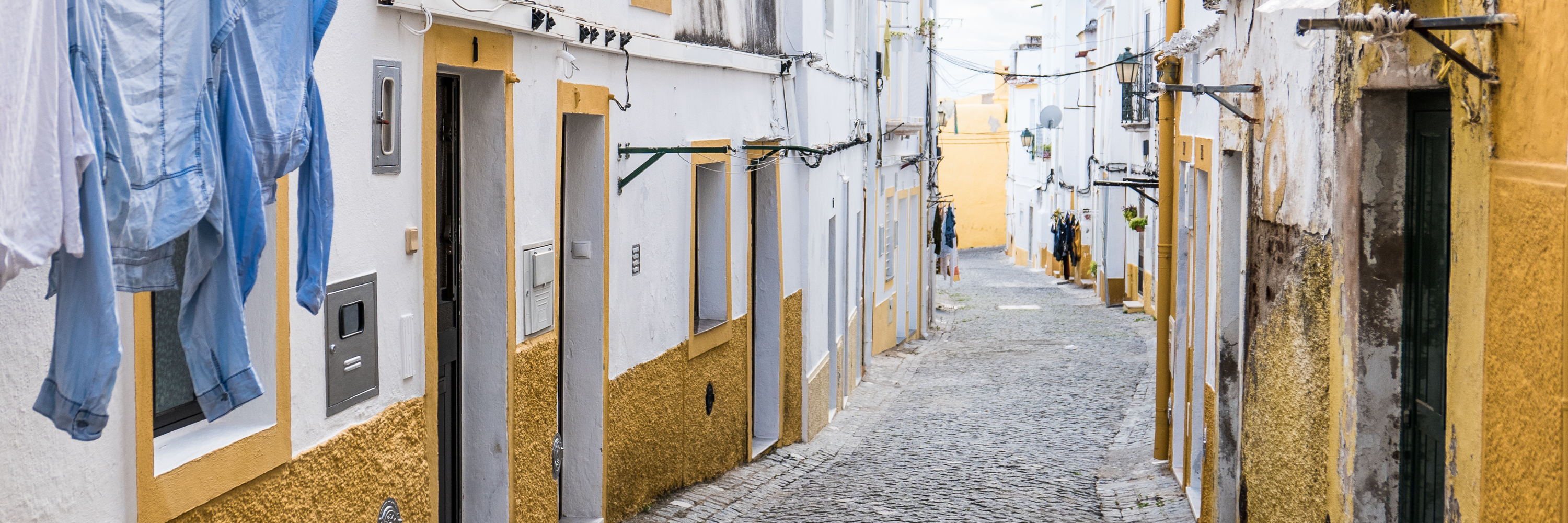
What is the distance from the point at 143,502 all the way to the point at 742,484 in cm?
656

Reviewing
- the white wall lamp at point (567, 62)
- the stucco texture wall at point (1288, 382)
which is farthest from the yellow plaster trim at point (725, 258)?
the stucco texture wall at point (1288, 382)

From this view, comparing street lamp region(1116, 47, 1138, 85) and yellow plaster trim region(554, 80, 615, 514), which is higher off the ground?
street lamp region(1116, 47, 1138, 85)

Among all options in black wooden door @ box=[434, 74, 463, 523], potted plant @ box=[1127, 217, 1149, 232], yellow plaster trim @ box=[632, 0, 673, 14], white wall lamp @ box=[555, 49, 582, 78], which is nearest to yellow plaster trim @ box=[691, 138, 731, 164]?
yellow plaster trim @ box=[632, 0, 673, 14]

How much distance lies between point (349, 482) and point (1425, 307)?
3.85 meters

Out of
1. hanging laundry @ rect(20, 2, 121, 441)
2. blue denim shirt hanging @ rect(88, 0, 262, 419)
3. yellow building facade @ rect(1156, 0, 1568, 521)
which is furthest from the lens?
yellow building facade @ rect(1156, 0, 1568, 521)

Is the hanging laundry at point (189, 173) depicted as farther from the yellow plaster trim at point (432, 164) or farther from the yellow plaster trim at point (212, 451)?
the yellow plaster trim at point (432, 164)

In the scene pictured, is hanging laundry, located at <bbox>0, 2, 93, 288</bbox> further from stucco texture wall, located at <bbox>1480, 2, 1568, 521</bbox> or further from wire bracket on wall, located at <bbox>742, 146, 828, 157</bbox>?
wire bracket on wall, located at <bbox>742, 146, 828, 157</bbox>

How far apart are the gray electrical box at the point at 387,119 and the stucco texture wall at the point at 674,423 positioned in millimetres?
2787

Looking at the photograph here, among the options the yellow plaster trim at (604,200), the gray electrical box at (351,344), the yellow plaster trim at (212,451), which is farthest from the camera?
the yellow plaster trim at (604,200)

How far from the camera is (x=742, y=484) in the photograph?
10070mm

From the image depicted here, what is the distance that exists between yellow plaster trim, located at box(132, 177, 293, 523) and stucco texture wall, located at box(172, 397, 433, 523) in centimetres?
5

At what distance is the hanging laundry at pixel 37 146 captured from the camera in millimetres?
2355

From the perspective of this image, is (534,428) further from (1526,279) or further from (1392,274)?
(1526,279)

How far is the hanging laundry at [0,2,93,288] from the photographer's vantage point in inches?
92.7
